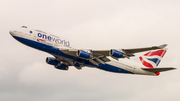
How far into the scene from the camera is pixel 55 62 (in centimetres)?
A: 5347

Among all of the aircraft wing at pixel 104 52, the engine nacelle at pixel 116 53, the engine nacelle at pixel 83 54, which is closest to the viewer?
the aircraft wing at pixel 104 52

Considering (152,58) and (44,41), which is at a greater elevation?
(44,41)

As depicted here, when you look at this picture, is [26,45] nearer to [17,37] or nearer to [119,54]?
[17,37]

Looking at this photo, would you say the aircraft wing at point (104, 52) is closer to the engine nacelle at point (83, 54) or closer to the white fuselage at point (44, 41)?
the engine nacelle at point (83, 54)

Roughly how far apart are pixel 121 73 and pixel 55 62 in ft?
46.9

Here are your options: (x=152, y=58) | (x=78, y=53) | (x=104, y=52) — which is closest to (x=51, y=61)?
(x=78, y=53)

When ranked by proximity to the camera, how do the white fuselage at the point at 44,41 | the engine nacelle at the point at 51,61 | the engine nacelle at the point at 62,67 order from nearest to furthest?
the white fuselage at the point at 44,41 < the engine nacelle at the point at 51,61 < the engine nacelle at the point at 62,67

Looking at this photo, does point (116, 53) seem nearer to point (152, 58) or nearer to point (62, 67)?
point (62, 67)

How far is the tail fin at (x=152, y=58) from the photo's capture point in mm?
57281

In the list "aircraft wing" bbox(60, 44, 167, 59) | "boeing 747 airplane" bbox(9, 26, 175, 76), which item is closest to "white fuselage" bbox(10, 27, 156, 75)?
"boeing 747 airplane" bbox(9, 26, 175, 76)

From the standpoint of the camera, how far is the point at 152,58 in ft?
191

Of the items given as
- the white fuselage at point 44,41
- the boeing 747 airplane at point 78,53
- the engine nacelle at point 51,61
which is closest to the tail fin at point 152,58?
the boeing 747 airplane at point 78,53

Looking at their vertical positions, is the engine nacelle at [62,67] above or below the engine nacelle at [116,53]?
below

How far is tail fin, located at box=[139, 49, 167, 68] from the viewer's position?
188ft
